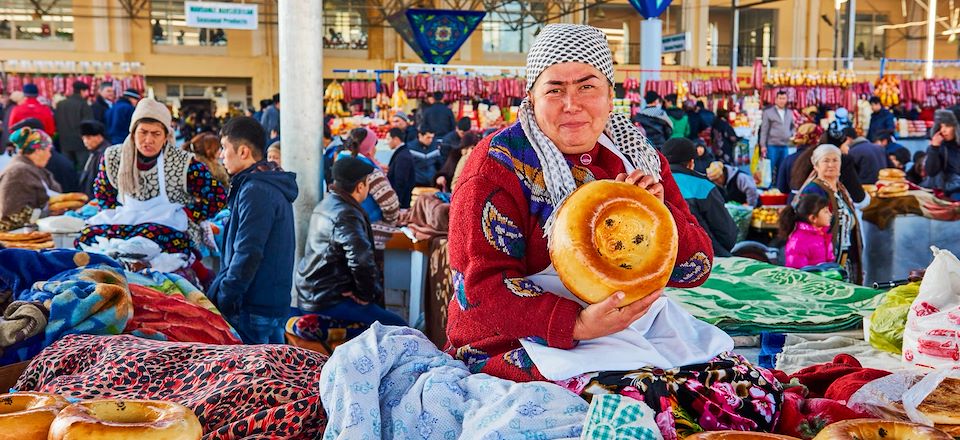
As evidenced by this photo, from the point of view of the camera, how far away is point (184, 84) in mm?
27312

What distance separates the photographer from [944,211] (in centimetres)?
702

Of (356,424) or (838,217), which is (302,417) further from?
(838,217)

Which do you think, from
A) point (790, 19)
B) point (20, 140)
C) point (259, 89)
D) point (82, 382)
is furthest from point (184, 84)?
point (82, 382)

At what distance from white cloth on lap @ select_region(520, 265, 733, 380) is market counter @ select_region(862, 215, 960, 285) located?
5.42 meters

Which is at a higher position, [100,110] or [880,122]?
[100,110]

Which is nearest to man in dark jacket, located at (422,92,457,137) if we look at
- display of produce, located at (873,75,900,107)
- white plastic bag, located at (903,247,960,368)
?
display of produce, located at (873,75,900,107)

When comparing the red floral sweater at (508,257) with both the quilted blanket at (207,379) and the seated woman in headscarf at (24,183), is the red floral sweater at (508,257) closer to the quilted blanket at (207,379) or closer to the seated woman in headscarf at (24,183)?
the quilted blanket at (207,379)

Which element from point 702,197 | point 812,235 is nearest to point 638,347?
point 702,197

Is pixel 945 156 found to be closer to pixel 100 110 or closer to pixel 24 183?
pixel 24 183

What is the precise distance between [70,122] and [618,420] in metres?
12.4

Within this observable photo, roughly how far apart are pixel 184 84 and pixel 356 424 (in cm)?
2697

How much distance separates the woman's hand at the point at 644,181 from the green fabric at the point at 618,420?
1.54ft

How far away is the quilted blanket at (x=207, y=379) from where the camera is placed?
2.12 meters

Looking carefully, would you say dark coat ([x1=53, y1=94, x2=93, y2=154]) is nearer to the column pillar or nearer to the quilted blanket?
the column pillar
